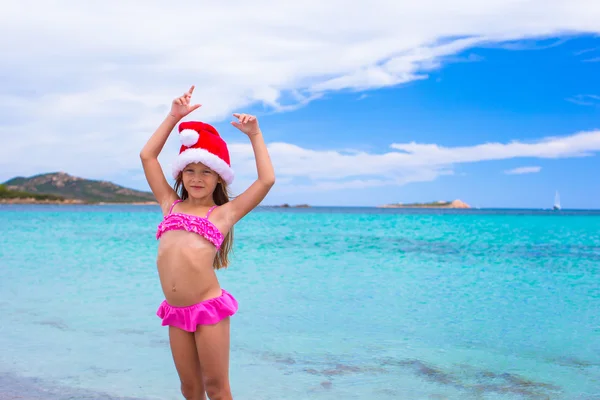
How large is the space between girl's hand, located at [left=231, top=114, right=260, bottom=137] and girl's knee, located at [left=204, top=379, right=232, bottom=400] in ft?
4.52

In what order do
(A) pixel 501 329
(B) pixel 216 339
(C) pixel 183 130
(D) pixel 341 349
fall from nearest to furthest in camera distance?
(B) pixel 216 339 < (C) pixel 183 130 < (D) pixel 341 349 < (A) pixel 501 329

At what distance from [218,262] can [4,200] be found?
437ft

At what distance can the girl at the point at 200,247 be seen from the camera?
304cm

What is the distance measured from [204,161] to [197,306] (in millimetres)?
792

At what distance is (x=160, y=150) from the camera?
3.36 meters

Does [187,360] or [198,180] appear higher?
[198,180]

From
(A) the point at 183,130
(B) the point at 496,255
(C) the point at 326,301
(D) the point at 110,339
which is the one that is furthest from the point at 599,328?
(B) the point at 496,255

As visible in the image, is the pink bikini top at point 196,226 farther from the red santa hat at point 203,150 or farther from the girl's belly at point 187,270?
the red santa hat at point 203,150

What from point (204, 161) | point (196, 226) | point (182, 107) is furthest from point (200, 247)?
point (182, 107)

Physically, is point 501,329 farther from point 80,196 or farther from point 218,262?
point 80,196

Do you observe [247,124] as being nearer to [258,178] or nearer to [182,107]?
[258,178]

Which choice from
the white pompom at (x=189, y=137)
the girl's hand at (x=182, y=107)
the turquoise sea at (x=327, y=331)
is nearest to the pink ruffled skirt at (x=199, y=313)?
the white pompom at (x=189, y=137)

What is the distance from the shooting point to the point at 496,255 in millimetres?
18500

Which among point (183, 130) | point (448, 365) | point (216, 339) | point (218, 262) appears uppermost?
point (183, 130)
